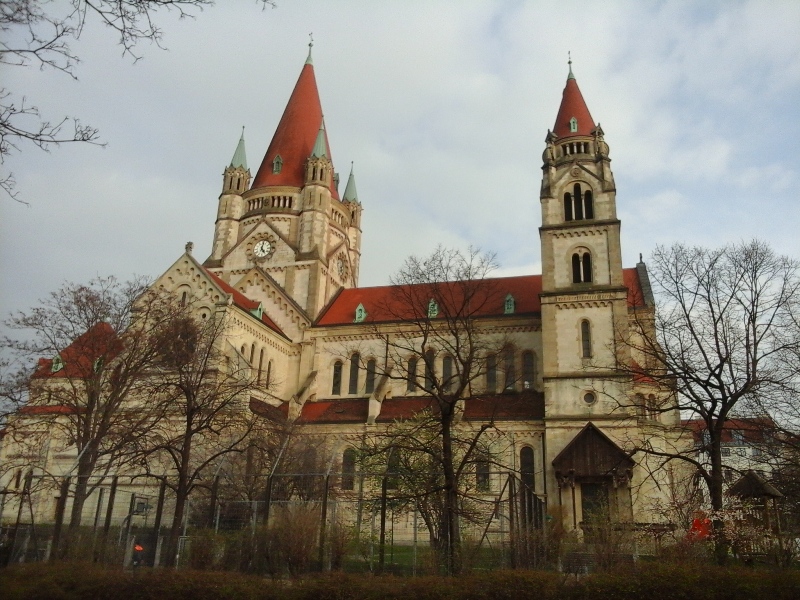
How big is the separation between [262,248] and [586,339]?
74.6 feet

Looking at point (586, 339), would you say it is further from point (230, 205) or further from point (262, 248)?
point (230, 205)

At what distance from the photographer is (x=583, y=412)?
32.8 metres

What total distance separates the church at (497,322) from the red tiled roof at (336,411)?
0.39 ft

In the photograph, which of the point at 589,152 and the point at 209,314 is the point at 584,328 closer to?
the point at 589,152

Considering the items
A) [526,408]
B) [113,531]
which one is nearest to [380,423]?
[526,408]

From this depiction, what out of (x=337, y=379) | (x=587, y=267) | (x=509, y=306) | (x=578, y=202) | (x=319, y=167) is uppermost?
(x=319, y=167)

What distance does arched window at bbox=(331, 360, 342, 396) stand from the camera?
1601 inches

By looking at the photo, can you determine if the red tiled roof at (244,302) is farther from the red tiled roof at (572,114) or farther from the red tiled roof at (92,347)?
the red tiled roof at (572,114)

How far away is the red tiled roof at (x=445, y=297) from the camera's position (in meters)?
39.2

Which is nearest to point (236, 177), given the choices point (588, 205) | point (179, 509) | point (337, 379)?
point (337, 379)

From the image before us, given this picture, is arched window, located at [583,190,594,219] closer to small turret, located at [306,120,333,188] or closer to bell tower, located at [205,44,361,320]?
bell tower, located at [205,44,361,320]

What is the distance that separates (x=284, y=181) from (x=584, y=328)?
2462 centimetres

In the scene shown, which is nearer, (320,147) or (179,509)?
(179,509)

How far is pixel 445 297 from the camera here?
1500 inches
